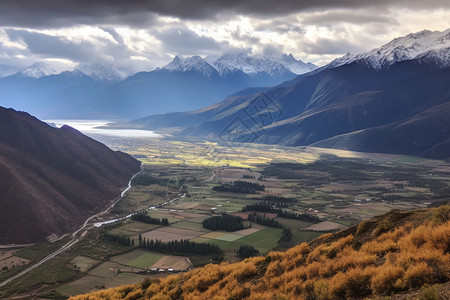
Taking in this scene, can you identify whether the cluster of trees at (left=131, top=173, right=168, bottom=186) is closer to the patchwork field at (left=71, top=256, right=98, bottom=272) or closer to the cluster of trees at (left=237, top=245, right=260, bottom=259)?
the patchwork field at (left=71, top=256, right=98, bottom=272)

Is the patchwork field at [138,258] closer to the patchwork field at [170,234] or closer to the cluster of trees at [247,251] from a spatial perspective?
the patchwork field at [170,234]

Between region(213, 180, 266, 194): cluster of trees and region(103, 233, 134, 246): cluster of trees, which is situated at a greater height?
region(103, 233, 134, 246): cluster of trees

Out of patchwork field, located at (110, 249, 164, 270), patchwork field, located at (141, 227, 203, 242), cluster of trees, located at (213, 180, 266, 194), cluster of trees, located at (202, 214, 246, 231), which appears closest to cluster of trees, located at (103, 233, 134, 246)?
patchwork field, located at (141, 227, 203, 242)

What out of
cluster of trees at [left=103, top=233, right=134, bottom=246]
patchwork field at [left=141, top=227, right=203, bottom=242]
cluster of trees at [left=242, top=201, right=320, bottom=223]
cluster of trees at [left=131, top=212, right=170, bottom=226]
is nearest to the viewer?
cluster of trees at [left=103, top=233, right=134, bottom=246]

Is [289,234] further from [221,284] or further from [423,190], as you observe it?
[423,190]

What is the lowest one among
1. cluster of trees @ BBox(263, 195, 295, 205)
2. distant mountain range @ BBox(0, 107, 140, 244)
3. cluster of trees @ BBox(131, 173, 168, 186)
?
cluster of trees @ BBox(263, 195, 295, 205)

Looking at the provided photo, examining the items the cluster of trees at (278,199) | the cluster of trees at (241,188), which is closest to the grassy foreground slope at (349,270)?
the cluster of trees at (278,199)

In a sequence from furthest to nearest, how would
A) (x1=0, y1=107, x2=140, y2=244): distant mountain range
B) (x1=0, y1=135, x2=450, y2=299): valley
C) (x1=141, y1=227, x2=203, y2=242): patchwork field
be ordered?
(x1=0, y1=107, x2=140, y2=244): distant mountain range < (x1=141, y1=227, x2=203, y2=242): patchwork field < (x1=0, y1=135, x2=450, y2=299): valley

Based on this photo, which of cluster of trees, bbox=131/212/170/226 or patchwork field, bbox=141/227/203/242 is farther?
cluster of trees, bbox=131/212/170/226
